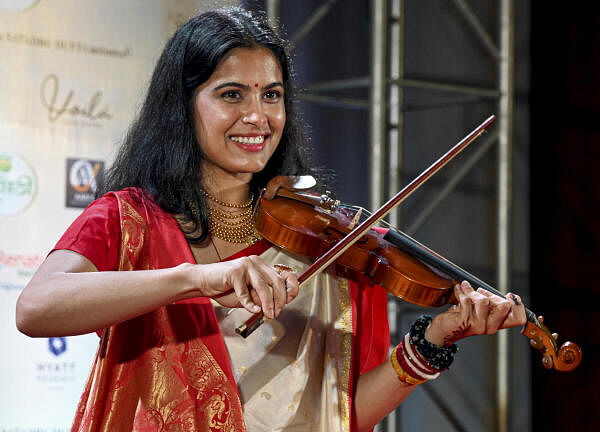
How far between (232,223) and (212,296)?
0.48 metres

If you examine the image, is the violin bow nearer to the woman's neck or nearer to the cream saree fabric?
the cream saree fabric

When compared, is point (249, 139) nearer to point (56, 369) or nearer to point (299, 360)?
point (299, 360)

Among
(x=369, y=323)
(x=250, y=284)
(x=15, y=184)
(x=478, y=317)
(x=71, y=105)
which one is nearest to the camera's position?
(x=250, y=284)

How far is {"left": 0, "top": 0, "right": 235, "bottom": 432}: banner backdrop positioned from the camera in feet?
10.4

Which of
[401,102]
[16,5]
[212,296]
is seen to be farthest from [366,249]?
[401,102]

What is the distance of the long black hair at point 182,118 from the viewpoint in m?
1.79

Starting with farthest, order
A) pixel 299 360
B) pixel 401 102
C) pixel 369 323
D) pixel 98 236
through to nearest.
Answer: pixel 401 102 < pixel 369 323 < pixel 299 360 < pixel 98 236

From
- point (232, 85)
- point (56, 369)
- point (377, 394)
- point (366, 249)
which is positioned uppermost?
point (232, 85)

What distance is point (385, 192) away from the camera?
3639 millimetres

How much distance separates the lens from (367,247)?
72.5 inches

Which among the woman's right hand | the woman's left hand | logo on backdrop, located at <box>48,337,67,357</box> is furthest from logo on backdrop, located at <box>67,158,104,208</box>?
the woman's right hand

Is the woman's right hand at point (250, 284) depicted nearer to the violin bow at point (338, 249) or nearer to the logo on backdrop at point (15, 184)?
the violin bow at point (338, 249)

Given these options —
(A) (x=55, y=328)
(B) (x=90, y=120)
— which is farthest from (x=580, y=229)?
(A) (x=55, y=328)

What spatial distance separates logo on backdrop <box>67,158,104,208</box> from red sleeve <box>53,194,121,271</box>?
1672mm
